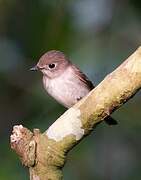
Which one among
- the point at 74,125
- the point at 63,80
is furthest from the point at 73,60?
the point at 74,125

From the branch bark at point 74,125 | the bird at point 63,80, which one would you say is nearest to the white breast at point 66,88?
the bird at point 63,80

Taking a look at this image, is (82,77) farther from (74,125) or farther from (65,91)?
(74,125)

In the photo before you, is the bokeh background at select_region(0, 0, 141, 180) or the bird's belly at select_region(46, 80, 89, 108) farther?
the bird's belly at select_region(46, 80, 89, 108)

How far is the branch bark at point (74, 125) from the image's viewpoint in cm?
223

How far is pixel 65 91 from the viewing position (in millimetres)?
4504

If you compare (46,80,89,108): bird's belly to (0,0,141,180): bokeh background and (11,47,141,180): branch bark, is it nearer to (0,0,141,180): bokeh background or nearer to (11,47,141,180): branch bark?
(0,0,141,180): bokeh background

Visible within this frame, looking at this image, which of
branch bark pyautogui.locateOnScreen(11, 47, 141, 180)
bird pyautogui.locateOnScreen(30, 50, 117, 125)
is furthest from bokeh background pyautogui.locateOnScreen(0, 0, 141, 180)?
branch bark pyautogui.locateOnScreen(11, 47, 141, 180)

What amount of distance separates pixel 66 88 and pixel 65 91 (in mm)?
35

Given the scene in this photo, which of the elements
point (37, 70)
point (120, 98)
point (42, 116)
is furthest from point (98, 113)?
point (37, 70)

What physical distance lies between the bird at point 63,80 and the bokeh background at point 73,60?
78 millimetres

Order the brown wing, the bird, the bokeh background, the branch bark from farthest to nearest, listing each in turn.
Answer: the brown wing, the bird, the bokeh background, the branch bark

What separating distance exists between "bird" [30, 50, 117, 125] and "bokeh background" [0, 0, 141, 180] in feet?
0.26

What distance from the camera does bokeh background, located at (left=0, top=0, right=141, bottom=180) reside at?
12.8ft

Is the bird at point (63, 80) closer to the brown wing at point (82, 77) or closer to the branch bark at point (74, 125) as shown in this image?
the brown wing at point (82, 77)
